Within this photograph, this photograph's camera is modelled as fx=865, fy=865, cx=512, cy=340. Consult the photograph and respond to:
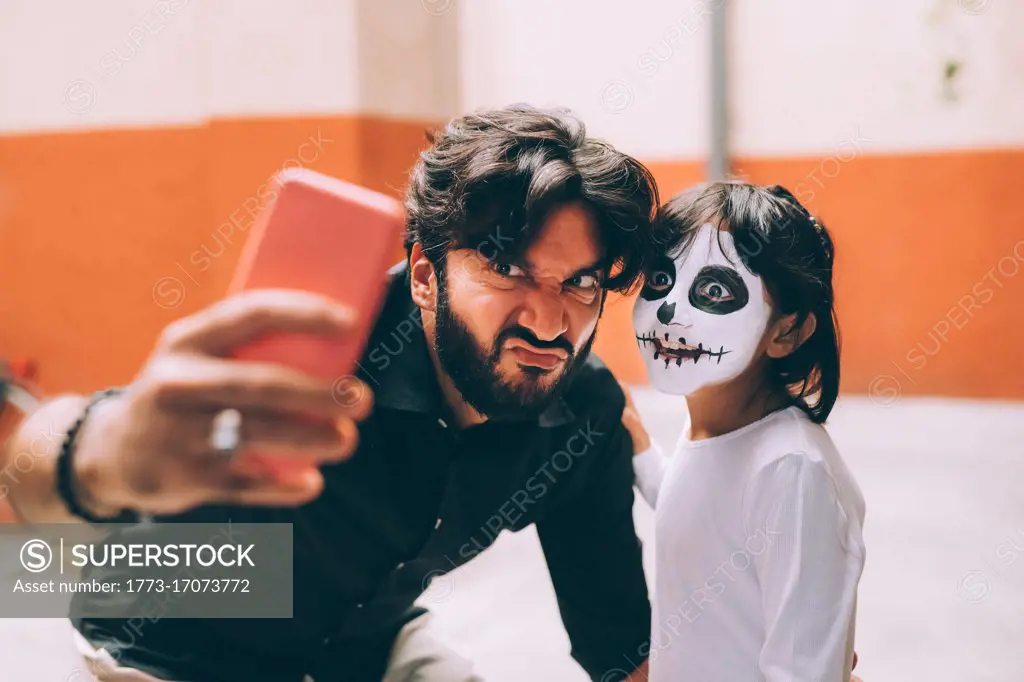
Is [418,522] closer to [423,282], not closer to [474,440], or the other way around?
[474,440]

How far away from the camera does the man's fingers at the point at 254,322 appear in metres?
0.52

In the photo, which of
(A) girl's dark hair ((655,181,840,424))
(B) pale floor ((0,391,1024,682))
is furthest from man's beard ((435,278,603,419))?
(B) pale floor ((0,391,1024,682))

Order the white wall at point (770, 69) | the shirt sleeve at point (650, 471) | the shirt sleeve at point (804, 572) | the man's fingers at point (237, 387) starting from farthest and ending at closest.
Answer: the white wall at point (770, 69), the shirt sleeve at point (650, 471), the shirt sleeve at point (804, 572), the man's fingers at point (237, 387)

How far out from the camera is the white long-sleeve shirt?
945 mm

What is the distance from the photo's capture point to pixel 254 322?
53 cm

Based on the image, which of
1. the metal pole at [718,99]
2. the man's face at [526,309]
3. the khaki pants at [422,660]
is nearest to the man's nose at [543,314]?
the man's face at [526,309]

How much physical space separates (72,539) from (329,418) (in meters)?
0.77

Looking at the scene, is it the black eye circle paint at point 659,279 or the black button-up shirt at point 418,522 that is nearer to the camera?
the black eye circle paint at point 659,279

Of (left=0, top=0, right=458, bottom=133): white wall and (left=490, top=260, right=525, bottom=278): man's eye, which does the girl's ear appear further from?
(left=0, top=0, right=458, bottom=133): white wall

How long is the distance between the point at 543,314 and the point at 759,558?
374 millimetres

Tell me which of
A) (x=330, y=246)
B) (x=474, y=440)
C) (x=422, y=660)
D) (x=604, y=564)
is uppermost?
(x=330, y=246)

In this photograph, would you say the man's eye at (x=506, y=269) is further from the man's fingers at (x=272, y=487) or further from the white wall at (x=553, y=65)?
the white wall at (x=553, y=65)

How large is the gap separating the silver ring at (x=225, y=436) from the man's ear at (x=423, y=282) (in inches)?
24.2

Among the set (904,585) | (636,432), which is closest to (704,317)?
(636,432)
